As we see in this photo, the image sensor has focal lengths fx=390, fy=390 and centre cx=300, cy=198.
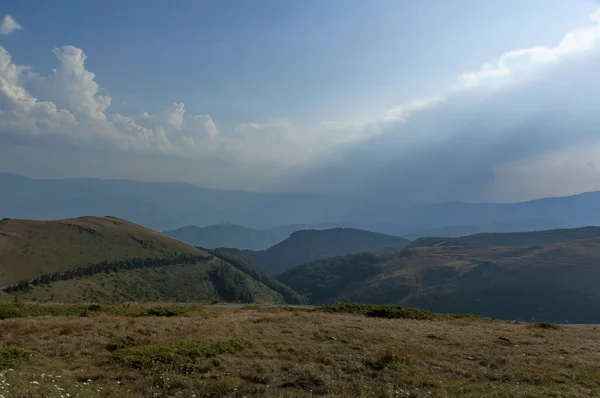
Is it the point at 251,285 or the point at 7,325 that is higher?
the point at 7,325

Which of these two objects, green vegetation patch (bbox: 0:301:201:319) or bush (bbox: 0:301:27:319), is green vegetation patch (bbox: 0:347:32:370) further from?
bush (bbox: 0:301:27:319)

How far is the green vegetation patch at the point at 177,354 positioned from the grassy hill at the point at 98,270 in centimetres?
10464

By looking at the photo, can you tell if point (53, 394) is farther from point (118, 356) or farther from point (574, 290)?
point (574, 290)

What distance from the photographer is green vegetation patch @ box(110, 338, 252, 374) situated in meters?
14.5

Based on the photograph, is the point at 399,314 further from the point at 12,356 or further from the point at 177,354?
the point at 12,356

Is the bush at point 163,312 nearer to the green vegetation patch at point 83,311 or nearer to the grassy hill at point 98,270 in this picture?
the green vegetation patch at point 83,311

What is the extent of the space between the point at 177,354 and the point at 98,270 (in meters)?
148

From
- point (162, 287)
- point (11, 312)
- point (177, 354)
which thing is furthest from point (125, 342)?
point (162, 287)

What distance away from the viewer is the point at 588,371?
51.7 ft

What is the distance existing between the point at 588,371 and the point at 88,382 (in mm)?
18798

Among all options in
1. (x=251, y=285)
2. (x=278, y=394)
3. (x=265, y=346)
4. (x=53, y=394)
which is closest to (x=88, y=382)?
(x=53, y=394)

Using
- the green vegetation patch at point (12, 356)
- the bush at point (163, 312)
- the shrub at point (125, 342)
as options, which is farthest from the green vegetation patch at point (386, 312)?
the green vegetation patch at point (12, 356)

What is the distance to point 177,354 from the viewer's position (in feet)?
51.2

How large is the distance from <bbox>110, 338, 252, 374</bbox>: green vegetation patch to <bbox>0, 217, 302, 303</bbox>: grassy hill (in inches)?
4120
